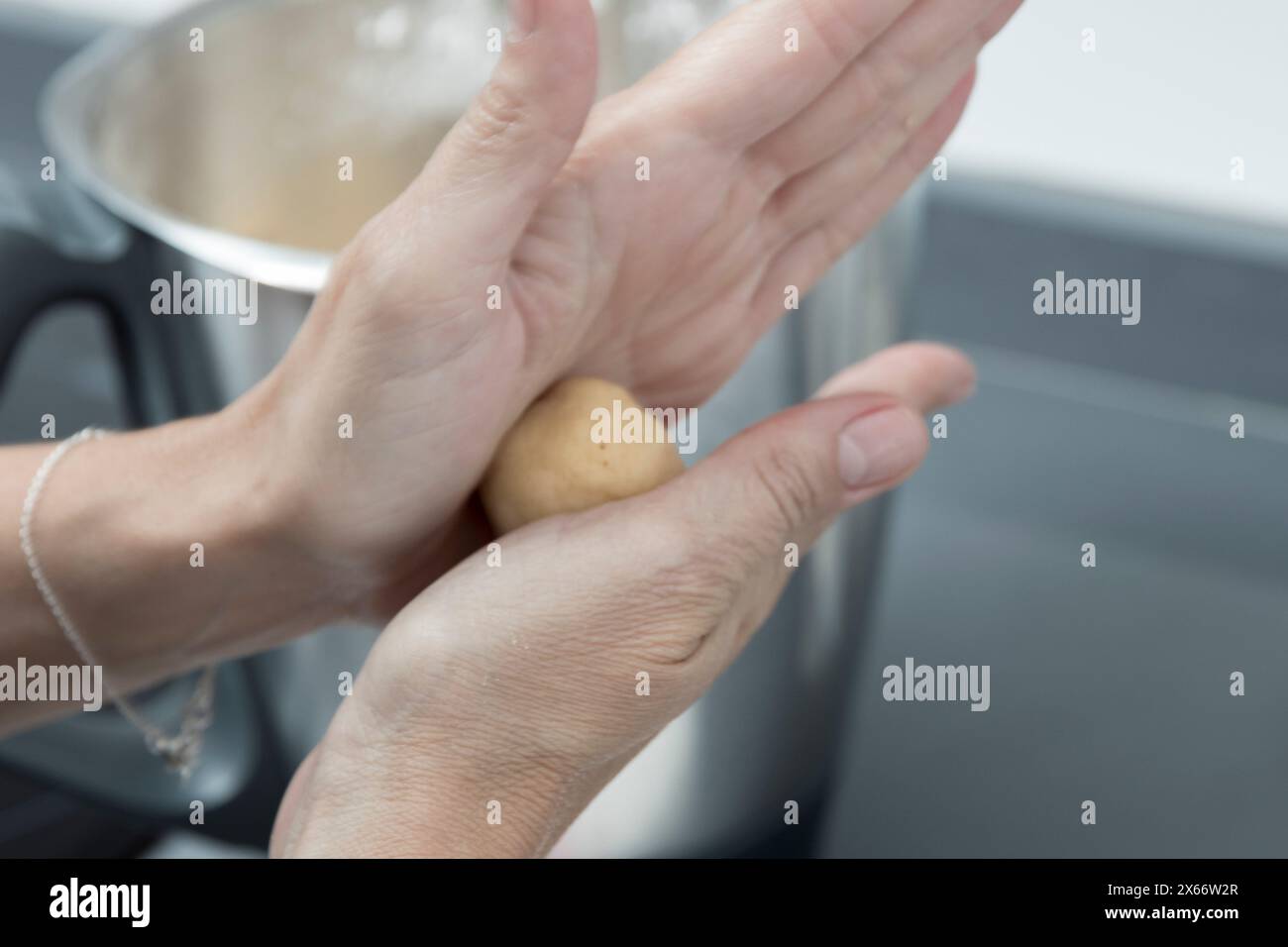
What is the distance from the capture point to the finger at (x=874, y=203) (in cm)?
47

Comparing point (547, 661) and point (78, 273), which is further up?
point (78, 273)

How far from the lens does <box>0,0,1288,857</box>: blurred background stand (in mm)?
500

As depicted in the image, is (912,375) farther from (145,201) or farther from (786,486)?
(145,201)

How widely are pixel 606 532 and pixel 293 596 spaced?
0.39 feet

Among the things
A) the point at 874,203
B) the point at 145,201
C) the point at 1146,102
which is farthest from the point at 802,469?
the point at 1146,102

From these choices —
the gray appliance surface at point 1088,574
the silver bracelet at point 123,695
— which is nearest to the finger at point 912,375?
the gray appliance surface at point 1088,574

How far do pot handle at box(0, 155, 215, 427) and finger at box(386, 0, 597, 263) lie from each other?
0.40 ft

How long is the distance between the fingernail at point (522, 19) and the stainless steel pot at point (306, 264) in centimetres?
10

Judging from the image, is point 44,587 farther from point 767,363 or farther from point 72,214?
point 767,363

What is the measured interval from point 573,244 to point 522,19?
0.09 m

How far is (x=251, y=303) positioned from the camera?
42 cm

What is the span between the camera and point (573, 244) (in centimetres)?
41

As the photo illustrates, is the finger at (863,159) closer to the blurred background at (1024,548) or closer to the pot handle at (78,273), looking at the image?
the blurred background at (1024,548)

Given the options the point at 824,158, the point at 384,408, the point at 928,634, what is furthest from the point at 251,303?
the point at 928,634
